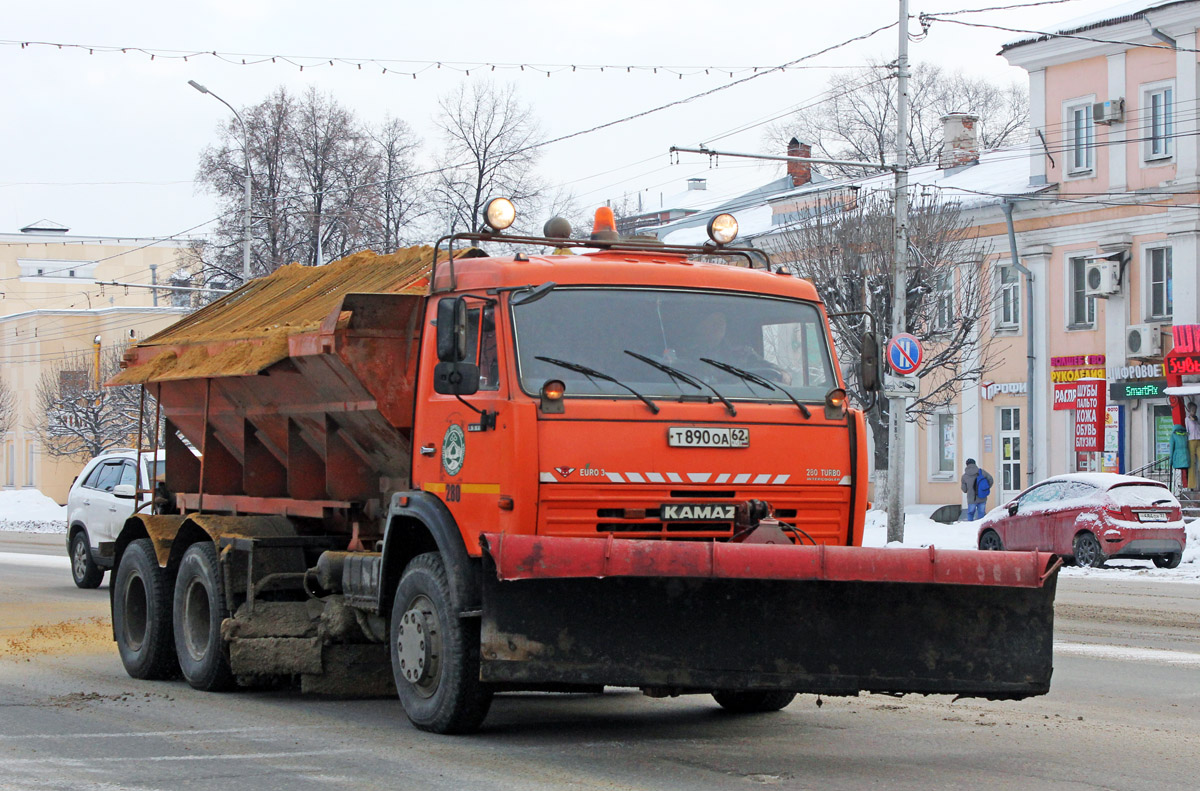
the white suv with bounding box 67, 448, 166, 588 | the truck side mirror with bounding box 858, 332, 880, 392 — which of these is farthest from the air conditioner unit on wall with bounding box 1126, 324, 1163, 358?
the truck side mirror with bounding box 858, 332, 880, 392

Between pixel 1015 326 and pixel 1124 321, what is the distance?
318 centimetres

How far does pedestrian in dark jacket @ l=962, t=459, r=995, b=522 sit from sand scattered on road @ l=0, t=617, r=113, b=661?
2318 cm

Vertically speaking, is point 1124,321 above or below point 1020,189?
below

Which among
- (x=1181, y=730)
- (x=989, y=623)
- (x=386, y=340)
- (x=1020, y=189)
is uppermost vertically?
(x=1020, y=189)

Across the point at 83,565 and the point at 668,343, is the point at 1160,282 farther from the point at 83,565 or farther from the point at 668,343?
Result: the point at 668,343

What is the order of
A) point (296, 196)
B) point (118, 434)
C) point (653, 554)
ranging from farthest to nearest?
point (118, 434) < point (296, 196) < point (653, 554)

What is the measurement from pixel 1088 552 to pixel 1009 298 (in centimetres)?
1640

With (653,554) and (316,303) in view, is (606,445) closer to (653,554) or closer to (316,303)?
(653,554)

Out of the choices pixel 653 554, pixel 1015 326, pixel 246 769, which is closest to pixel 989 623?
pixel 653 554

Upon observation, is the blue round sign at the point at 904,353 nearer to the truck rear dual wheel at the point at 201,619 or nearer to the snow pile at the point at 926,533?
the snow pile at the point at 926,533

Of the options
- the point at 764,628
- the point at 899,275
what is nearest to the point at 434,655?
the point at 764,628

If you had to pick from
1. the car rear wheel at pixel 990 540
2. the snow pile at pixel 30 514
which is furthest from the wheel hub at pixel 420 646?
the snow pile at pixel 30 514

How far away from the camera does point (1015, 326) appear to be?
38.6 metres

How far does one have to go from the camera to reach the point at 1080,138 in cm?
3728
